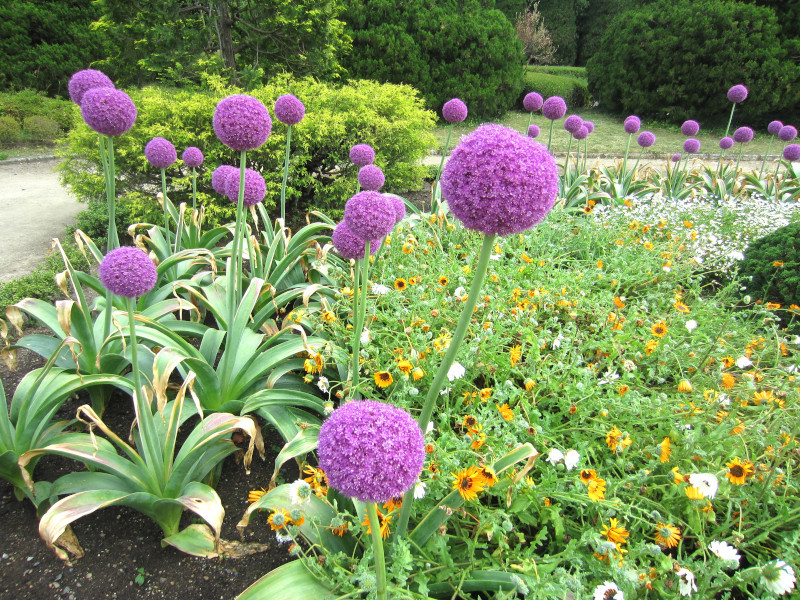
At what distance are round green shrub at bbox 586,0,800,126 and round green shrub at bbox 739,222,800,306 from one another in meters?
11.7

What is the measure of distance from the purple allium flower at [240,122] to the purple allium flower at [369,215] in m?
0.54

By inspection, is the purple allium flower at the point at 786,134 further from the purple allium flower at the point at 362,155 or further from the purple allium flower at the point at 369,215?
the purple allium flower at the point at 369,215

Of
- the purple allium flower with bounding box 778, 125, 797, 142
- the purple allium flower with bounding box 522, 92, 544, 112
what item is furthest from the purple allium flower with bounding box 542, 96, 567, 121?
the purple allium flower with bounding box 778, 125, 797, 142

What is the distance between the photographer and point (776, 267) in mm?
3293

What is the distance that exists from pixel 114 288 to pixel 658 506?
6.43 feet

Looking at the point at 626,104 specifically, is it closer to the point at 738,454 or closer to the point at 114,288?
the point at 738,454

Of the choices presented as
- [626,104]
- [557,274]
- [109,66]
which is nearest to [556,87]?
[626,104]

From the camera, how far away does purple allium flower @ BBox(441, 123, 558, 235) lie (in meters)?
0.97

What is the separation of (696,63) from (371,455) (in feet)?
52.2

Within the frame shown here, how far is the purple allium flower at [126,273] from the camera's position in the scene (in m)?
1.46

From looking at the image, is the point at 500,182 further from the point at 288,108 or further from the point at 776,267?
the point at 776,267

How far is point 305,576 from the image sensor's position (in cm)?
145

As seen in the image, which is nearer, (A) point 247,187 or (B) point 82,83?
(B) point 82,83

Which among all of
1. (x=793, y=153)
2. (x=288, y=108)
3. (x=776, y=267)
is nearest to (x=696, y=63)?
(x=793, y=153)
